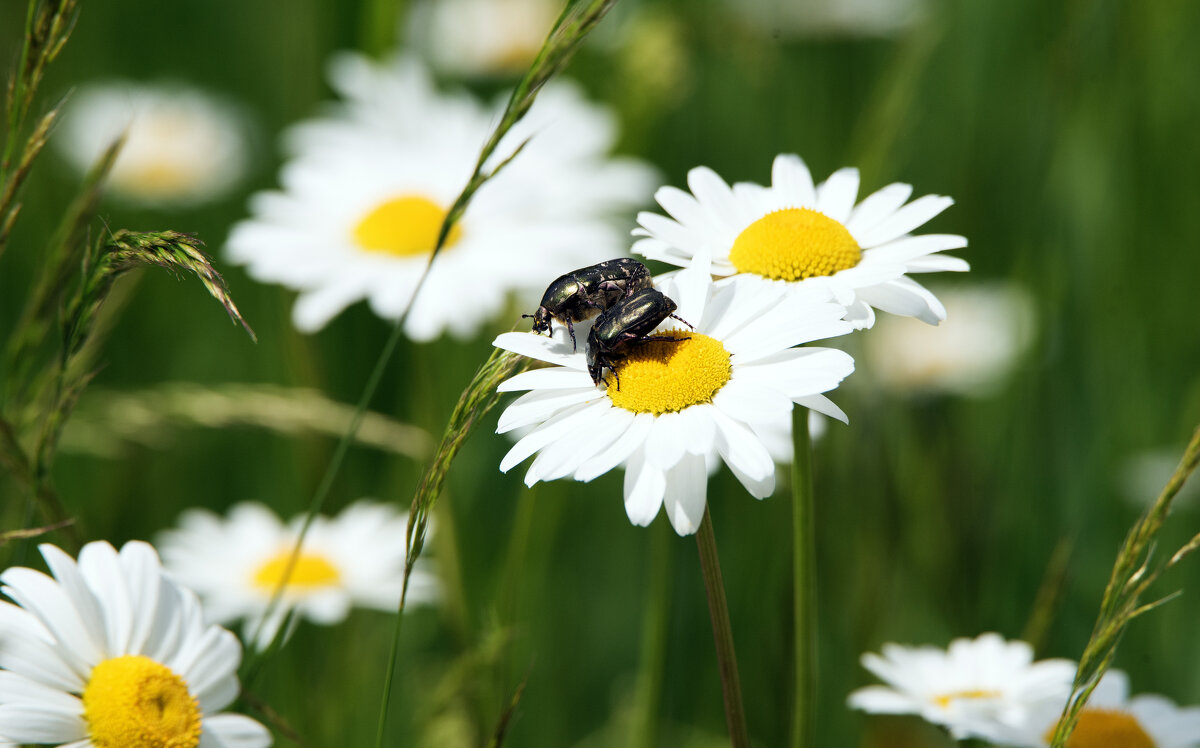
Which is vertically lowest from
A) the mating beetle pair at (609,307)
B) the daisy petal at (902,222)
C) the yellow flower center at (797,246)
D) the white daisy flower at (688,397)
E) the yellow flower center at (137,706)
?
the yellow flower center at (137,706)

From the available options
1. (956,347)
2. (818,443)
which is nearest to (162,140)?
(956,347)

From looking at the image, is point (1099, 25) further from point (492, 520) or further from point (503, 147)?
point (492, 520)

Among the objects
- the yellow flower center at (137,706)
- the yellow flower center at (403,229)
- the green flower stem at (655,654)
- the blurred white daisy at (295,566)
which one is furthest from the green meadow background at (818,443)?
the yellow flower center at (137,706)

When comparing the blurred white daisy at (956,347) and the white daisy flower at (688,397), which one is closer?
the white daisy flower at (688,397)

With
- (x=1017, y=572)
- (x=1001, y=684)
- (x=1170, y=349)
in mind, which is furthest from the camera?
(x=1170, y=349)

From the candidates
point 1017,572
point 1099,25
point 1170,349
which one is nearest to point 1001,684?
point 1017,572

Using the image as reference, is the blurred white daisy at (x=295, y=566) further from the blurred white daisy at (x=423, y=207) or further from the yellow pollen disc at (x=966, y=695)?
the yellow pollen disc at (x=966, y=695)
